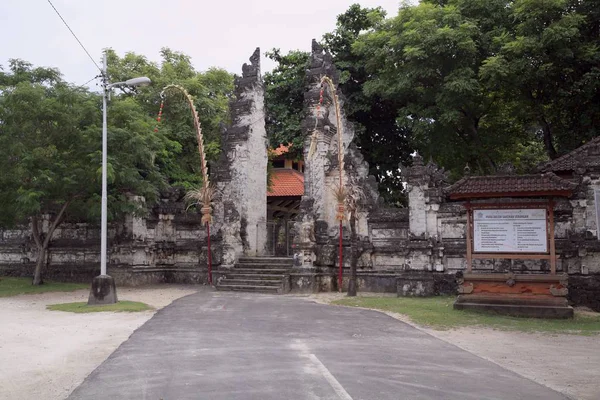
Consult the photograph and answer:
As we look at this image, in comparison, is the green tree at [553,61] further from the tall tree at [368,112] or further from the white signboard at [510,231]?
the white signboard at [510,231]

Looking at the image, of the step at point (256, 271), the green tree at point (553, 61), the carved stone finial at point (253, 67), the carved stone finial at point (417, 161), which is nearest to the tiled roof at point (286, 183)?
the carved stone finial at point (253, 67)

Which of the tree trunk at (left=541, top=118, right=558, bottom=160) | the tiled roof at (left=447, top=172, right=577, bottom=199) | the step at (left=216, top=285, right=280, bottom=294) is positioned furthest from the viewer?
the tree trunk at (left=541, top=118, right=558, bottom=160)

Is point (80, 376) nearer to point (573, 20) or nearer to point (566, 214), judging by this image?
point (566, 214)

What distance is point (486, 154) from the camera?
23.7 m

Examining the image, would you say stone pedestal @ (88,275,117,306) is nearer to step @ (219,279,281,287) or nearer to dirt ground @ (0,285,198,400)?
dirt ground @ (0,285,198,400)

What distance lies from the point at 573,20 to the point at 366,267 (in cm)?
1111

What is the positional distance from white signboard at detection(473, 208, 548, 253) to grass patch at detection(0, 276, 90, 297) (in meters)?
14.2

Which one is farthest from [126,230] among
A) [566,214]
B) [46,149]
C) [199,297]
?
[566,214]

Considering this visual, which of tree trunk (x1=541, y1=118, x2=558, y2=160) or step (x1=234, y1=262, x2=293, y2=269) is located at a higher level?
tree trunk (x1=541, y1=118, x2=558, y2=160)

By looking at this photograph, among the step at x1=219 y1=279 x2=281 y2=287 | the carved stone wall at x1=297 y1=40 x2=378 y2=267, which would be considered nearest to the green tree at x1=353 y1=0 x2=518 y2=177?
the carved stone wall at x1=297 y1=40 x2=378 y2=267

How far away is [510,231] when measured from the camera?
44.2ft

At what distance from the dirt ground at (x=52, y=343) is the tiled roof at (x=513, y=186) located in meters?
8.55

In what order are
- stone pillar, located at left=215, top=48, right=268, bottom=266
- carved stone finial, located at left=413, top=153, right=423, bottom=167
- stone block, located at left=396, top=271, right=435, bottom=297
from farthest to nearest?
1. stone pillar, located at left=215, top=48, right=268, bottom=266
2. carved stone finial, located at left=413, top=153, right=423, bottom=167
3. stone block, located at left=396, top=271, right=435, bottom=297

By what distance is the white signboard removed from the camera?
1330 centimetres
